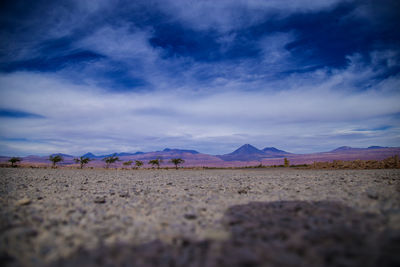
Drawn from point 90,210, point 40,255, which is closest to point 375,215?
point 40,255

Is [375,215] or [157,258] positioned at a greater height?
[375,215]

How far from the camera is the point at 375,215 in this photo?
4.38 metres

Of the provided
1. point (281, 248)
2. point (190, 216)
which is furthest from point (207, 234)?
point (281, 248)

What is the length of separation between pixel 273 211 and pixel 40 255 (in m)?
5.03

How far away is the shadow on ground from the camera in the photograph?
9.24 feet

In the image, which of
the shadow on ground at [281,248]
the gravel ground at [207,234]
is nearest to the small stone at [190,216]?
the gravel ground at [207,234]

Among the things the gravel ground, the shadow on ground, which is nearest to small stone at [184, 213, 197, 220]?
the gravel ground

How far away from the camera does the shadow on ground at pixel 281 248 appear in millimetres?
2816

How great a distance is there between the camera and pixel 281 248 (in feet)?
10.5

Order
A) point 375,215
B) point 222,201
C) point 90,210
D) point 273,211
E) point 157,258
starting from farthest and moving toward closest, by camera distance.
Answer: point 222,201 → point 90,210 → point 273,211 → point 375,215 → point 157,258

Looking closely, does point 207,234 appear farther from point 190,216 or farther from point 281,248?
point 281,248

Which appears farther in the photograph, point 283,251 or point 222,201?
point 222,201

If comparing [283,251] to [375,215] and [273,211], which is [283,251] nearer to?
[273,211]

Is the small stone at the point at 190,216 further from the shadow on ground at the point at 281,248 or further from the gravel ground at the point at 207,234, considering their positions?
the shadow on ground at the point at 281,248
